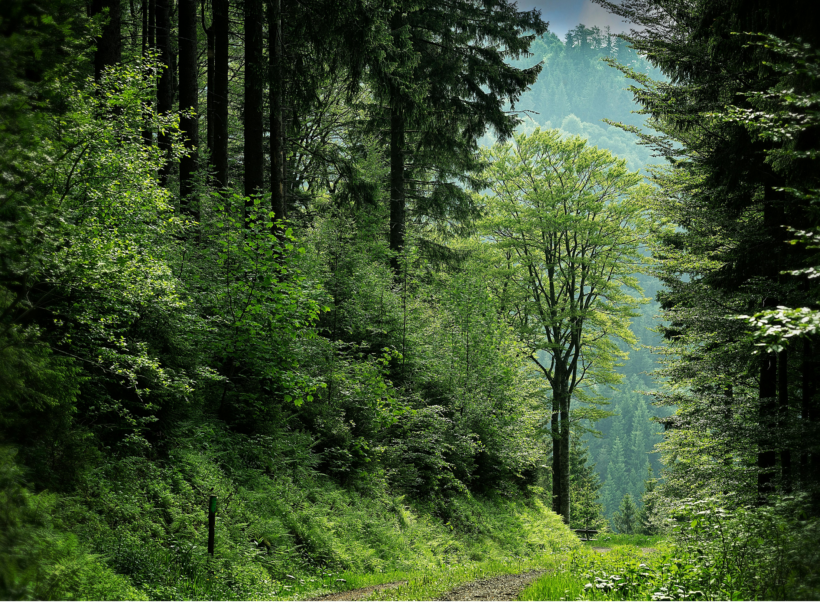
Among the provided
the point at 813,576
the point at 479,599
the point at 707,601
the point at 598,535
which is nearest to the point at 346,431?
the point at 479,599

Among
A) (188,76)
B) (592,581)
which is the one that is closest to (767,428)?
(592,581)

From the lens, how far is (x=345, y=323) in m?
13.1

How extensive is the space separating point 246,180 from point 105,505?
7833 millimetres

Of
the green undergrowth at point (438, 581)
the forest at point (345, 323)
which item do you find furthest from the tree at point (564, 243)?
the green undergrowth at point (438, 581)

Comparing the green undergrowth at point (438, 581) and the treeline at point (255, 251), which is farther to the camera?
the green undergrowth at point (438, 581)

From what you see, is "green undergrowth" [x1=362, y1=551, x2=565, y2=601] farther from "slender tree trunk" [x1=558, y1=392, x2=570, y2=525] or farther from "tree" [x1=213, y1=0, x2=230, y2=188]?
"slender tree trunk" [x1=558, y1=392, x2=570, y2=525]

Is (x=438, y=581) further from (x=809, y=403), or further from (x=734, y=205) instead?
(x=734, y=205)

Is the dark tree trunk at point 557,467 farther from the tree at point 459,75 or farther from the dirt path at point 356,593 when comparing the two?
the dirt path at point 356,593

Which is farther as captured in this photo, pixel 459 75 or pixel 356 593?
pixel 459 75

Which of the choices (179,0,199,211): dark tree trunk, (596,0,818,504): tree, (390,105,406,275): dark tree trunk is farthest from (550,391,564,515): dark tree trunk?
(179,0,199,211): dark tree trunk

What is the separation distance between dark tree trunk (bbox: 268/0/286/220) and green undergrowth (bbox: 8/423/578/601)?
5.53 m

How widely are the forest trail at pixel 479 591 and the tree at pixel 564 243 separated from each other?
1585 centimetres

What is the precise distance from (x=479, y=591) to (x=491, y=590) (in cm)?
17

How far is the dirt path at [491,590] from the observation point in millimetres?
5809
